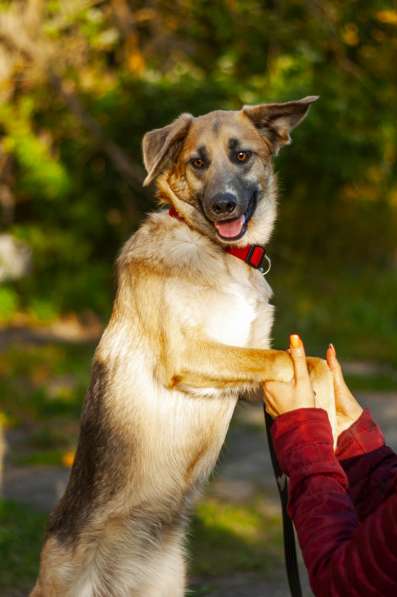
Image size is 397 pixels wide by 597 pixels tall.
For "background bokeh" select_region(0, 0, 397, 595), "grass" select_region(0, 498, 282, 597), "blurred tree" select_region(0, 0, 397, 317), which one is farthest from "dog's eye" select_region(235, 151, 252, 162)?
"blurred tree" select_region(0, 0, 397, 317)

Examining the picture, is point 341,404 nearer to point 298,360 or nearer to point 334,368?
point 334,368

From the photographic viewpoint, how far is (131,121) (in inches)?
332

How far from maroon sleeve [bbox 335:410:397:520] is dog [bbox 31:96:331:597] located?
246 mm

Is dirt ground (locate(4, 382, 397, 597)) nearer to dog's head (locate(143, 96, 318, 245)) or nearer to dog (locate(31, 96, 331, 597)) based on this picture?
dog (locate(31, 96, 331, 597))

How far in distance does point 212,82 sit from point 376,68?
6.46ft

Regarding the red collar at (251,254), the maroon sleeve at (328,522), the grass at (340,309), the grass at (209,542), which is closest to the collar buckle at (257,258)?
the red collar at (251,254)

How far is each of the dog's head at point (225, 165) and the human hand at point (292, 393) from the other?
98 cm

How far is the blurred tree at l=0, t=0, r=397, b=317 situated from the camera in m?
8.26

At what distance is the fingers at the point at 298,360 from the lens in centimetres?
229

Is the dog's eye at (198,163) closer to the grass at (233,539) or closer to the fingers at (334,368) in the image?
the fingers at (334,368)

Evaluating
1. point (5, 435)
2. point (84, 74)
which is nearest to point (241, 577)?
point (5, 435)

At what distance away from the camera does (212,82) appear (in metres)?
8.25

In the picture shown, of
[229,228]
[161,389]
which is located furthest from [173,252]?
[161,389]

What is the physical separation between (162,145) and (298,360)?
1186 mm
